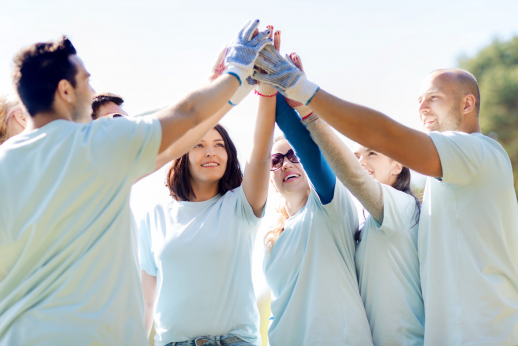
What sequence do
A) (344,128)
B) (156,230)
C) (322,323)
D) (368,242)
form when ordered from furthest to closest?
(156,230), (368,242), (322,323), (344,128)

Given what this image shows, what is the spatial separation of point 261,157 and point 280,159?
0.31 meters

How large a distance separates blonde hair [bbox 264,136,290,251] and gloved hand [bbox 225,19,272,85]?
2.71 ft

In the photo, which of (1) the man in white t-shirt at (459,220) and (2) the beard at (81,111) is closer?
(2) the beard at (81,111)

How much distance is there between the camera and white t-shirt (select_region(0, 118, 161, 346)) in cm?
216

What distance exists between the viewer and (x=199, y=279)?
321 cm

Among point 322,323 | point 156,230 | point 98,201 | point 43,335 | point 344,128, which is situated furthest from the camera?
point 156,230

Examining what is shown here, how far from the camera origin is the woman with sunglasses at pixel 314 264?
300cm

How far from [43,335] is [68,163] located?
78cm

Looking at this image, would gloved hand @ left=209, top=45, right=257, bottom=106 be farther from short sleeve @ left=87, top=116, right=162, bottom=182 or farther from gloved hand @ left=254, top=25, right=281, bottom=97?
short sleeve @ left=87, top=116, right=162, bottom=182

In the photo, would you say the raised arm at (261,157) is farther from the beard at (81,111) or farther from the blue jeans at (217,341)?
the beard at (81,111)

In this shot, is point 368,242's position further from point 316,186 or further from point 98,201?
point 98,201

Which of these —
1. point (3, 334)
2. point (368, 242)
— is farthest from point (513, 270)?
point (3, 334)

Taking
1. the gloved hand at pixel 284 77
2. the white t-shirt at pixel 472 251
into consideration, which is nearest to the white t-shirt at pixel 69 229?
the gloved hand at pixel 284 77

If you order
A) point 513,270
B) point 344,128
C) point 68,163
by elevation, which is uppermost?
point 344,128
